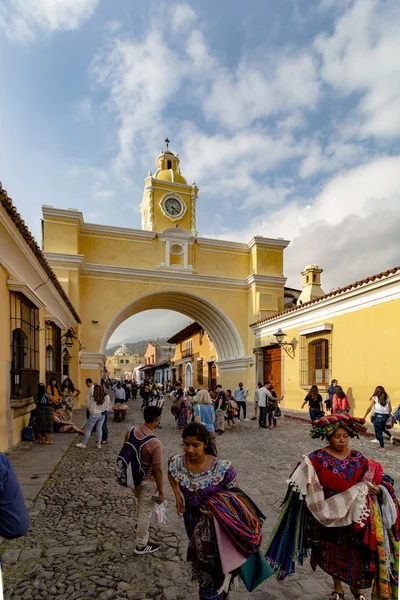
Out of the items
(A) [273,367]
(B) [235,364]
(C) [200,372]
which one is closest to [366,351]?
(A) [273,367]

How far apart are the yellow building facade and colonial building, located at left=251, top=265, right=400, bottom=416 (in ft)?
12.4

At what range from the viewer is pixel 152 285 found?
746 inches

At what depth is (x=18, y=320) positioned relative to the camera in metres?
7.32

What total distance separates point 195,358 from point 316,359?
60.8 ft

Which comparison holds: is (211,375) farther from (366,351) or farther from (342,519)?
(342,519)

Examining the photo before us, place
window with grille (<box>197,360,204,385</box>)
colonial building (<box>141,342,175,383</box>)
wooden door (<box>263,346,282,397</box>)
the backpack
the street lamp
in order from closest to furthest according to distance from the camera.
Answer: the backpack, the street lamp, wooden door (<box>263,346,282,397</box>), window with grille (<box>197,360,204,385</box>), colonial building (<box>141,342,175,383</box>)

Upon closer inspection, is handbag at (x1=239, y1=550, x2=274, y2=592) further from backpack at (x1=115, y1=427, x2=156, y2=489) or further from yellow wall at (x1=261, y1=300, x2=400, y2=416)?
yellow wall at (x1=261, y1=300, x2=400, y2=416)

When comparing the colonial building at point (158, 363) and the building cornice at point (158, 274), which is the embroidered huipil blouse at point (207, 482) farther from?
the colonial building at point (158, 363)

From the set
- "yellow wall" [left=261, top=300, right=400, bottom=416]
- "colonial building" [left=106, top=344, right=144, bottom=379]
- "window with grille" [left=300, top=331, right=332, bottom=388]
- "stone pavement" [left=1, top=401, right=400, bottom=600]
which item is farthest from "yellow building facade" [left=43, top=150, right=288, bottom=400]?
"colonial building" [left=106, top=344, right=144, bottom=379]

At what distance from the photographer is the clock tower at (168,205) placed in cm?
2034

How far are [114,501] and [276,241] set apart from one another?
17.6m

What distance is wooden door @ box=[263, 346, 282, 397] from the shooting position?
1609cm

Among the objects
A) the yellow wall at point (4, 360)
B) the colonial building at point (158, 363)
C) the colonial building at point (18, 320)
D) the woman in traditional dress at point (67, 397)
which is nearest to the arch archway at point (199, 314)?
the woman in traditional dress at point (67, 397)

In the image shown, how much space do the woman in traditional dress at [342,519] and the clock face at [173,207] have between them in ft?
62.7
